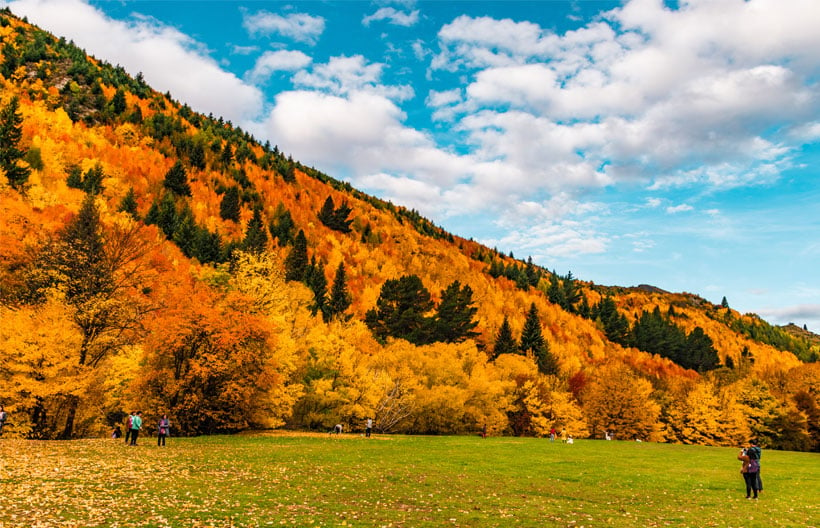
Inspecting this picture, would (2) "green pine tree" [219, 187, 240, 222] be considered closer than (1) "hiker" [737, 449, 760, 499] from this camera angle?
No

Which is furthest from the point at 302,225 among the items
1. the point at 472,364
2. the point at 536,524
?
the point at 536,524

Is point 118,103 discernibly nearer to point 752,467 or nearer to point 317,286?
point 317,286

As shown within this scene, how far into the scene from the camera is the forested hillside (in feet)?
134

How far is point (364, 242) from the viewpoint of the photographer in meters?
197

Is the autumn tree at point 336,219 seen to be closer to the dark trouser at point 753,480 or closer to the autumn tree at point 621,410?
the autumn tree at point 621,410

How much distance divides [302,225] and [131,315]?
13734 centimetres

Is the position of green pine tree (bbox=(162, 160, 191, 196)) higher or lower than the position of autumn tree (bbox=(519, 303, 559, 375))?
higher

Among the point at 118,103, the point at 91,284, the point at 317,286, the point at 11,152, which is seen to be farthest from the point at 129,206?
the point at 118,103

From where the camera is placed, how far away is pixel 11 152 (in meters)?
103

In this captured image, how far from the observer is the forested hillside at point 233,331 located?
4091 cm

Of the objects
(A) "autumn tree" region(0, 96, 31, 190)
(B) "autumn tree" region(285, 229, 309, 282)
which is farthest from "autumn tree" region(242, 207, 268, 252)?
(A) "autumn tree" region(0, 96, 31, 190)

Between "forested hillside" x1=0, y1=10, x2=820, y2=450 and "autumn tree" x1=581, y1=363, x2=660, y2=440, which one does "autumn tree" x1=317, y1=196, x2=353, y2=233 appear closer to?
"forested hillside" x1=0, y1=10, x2=820, y2=450

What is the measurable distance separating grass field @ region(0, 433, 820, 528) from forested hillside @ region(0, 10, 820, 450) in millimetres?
11307

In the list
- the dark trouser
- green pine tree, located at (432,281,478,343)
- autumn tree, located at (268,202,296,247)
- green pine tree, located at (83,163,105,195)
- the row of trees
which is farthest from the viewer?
autumn tree, located at (268,202,296,247)
